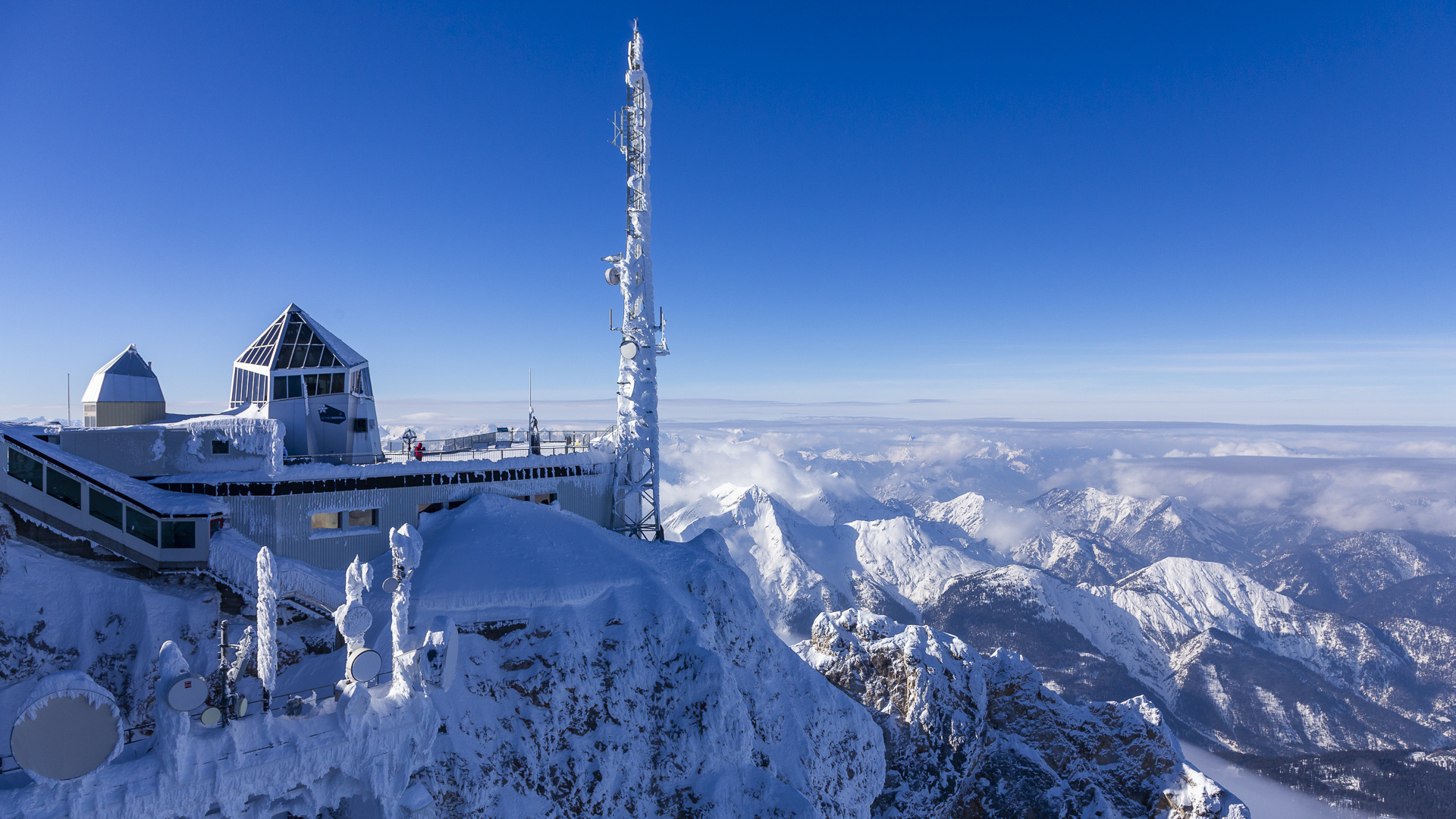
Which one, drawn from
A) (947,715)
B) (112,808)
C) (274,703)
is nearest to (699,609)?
(274,703)

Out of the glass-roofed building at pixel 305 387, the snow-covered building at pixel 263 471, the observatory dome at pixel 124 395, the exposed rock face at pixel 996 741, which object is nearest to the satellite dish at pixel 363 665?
the snow-covered building at pixel 263 471

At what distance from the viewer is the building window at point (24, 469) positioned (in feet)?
83.5

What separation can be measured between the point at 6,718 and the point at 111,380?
76.2 ft

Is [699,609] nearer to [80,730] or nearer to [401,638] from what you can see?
[401,638]

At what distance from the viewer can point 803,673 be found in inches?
1433

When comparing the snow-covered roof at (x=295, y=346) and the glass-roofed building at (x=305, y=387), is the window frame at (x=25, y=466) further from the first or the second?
the snow-covered roof at (x=295, y=346)

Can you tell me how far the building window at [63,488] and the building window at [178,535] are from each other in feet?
10.8

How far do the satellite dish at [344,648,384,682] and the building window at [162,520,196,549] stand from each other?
617 inches

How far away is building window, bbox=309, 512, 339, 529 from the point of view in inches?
1255

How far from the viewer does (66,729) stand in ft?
47.6

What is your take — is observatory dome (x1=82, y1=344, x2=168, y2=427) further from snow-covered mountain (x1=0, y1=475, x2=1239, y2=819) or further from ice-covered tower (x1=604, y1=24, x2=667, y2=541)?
ice-covered tower (x1=604, y1=24, x2=667, y2=541)

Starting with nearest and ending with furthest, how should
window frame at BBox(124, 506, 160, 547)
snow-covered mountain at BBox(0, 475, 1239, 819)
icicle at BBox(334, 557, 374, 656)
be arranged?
icicle at BBox(334, 557, 374, 656) < snow-covered mountain at BBox(0, 475, 1239, 819) < window frame at BBox(124, 506, 160, 547)

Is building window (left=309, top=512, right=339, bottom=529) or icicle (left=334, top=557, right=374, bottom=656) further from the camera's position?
building window (left=309, top=512, right=339, bottom=529)

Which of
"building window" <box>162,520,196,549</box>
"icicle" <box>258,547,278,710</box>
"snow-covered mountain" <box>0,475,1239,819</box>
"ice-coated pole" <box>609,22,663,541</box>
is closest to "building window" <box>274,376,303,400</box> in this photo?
"building window" <box>162,520,196,549</box>
